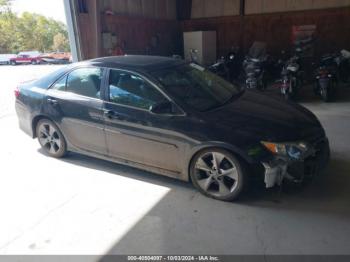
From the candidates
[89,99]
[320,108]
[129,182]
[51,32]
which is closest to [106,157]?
[129,182]

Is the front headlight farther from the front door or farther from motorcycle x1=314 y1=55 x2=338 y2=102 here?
motorcycle x1=314 y1=55 x2=338 y2=102

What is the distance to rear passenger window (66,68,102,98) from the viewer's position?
3.66 metres

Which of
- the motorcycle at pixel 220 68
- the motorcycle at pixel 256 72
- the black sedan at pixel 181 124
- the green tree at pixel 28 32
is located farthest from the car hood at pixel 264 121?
the green tree at pixel 28 32

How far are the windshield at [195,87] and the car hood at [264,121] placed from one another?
0.16m

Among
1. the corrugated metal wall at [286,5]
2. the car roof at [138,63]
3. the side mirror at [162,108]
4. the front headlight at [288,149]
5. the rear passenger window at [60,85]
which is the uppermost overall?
the corrugated metal wall at [286,5]

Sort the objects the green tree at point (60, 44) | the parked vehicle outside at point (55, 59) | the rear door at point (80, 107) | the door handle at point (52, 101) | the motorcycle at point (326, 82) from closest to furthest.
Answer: the rear door at point (80, 107) → the door handle at point (52, 101) → the motorcycle at point (326, 82) → the parked vehicle outside at point (55, 59) → the green tree at point (60, 44)

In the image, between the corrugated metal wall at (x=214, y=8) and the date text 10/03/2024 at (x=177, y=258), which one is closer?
the date text 10/03/2024 at (x=177, y=258)

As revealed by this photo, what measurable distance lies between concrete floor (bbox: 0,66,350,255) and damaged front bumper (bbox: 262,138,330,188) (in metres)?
0.26

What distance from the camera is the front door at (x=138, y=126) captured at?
3191 millimetres

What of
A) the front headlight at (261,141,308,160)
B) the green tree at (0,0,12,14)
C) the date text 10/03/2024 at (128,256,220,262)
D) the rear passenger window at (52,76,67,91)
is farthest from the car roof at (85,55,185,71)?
the green tree at (0,0,12,14)

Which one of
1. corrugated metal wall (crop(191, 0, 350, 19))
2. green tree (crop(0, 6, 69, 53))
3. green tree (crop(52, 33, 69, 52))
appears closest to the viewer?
corrugated metal wall (crop(191, 0, 350, 19))

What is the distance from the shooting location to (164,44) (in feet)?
35.6

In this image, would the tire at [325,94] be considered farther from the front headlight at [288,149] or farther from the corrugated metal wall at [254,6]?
the front headlight at [288,149]

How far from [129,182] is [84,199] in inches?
21.1
